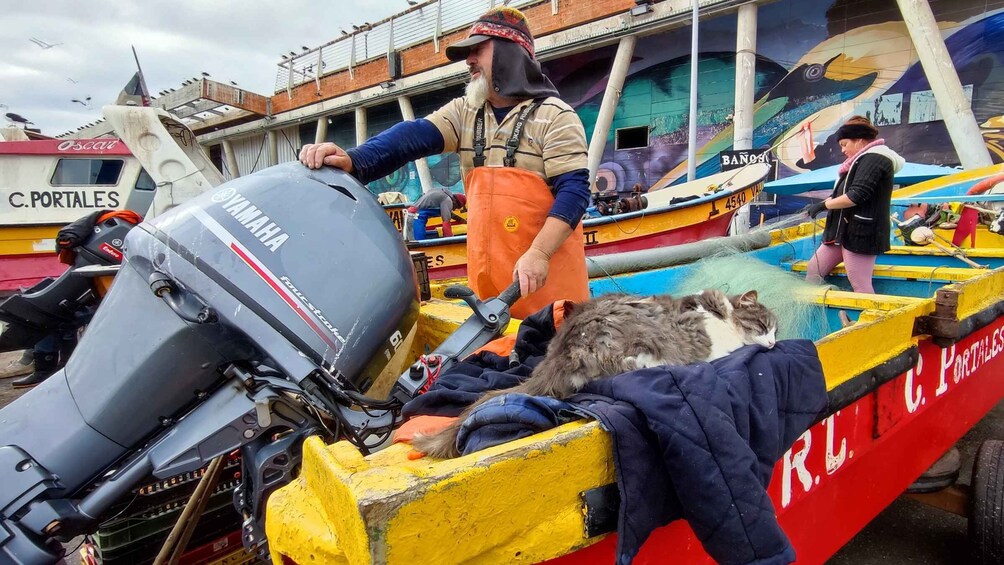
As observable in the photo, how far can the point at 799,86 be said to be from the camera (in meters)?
11.3

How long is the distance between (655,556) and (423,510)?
0.61 metres

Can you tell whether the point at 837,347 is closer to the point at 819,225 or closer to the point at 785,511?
the point at 785,511

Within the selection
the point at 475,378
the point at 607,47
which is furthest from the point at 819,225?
the point at 607,47

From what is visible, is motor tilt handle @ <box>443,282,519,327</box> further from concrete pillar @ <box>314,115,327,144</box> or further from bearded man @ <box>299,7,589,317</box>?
concrete pillar @ <box>314,115,327,144</box>

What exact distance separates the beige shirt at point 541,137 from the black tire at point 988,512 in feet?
6.52

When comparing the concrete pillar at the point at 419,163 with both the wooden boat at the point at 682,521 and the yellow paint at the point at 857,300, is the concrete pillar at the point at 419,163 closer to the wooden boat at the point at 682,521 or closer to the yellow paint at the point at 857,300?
the yellow paint at the point at 857,300

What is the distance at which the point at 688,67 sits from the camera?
13.0 m

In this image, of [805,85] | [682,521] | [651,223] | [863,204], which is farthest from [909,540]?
[805,85]

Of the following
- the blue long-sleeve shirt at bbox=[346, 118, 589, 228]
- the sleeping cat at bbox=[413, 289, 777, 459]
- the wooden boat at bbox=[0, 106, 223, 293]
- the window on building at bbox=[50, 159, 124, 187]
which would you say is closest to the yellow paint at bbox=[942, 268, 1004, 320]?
the sleeping cat at bbox=[413, 289, 777, 459]

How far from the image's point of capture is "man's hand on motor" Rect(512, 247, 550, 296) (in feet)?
5.90

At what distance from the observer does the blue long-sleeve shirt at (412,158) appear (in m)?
1.94

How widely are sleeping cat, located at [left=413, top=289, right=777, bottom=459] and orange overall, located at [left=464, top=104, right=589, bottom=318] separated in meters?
0.60

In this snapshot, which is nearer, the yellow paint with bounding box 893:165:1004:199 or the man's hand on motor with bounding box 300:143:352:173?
the man's hand on motor with bounding box 300:143:352:173

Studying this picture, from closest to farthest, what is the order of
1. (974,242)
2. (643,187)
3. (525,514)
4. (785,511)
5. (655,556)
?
(525,514) < (655,556) < (785,511) < (974,242) < (643,187)
